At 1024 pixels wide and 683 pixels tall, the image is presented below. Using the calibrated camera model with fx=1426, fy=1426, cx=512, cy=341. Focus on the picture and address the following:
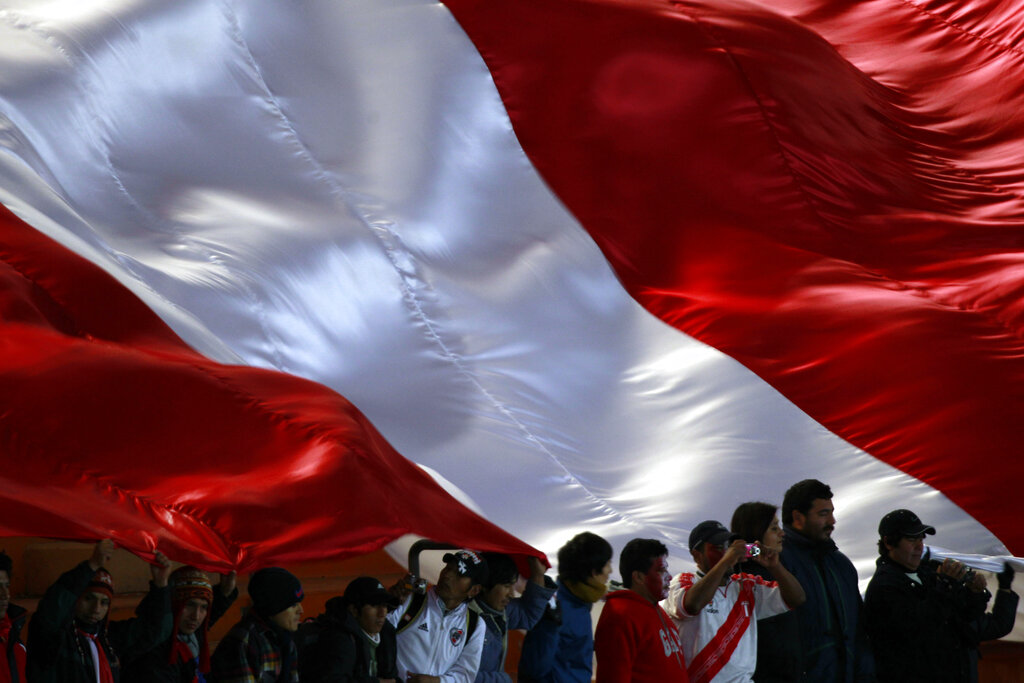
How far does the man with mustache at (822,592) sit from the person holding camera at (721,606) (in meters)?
0.12

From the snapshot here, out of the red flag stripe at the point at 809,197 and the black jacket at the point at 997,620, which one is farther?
the red flag stripe at the point at 809,197

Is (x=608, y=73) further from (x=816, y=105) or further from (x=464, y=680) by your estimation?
(x=464, y=680)

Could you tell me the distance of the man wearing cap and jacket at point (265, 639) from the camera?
3809 millimetres

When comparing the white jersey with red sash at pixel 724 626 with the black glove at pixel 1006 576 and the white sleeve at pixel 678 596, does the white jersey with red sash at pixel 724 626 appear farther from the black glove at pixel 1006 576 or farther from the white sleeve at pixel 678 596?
the black glove at pixel 1006 576

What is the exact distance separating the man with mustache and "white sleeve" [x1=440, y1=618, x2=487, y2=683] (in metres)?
0.97

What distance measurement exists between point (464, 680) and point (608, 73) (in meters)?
3.14

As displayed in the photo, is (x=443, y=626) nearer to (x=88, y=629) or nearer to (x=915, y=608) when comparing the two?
(x=88, y=629)

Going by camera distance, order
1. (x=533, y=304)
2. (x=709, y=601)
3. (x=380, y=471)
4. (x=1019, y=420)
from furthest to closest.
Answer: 1. (x=533, y=304)
2. (x=1019, y=420)
3. (x=709, y=601)
4. (x=380, y=471)

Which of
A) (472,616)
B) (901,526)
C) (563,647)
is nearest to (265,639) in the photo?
(472,616)

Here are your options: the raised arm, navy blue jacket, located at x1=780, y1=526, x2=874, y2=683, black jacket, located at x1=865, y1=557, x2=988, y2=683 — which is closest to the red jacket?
the raised arm

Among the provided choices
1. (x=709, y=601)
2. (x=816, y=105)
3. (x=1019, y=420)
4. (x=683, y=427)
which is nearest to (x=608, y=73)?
(x=816, y=105)

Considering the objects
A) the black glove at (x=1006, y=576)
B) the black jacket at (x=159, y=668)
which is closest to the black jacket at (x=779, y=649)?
the black glove at (x=1006, y=576)

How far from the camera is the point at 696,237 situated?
5.90 m

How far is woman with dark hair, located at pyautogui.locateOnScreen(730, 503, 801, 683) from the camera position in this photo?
4285 millimetres
